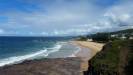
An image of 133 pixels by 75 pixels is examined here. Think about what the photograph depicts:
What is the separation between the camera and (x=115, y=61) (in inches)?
559

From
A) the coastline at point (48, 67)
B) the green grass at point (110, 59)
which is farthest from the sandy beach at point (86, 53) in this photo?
the green grass at point (110, 59)

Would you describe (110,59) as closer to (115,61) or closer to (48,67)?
(115,61)

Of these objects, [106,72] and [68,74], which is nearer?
[106,72]

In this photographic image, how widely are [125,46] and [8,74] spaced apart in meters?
18.8

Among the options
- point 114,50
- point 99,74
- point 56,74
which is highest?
point 114,50

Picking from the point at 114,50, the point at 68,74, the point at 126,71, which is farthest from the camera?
the point at 68,74

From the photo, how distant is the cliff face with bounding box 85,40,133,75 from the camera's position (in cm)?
1345

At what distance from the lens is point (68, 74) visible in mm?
28875

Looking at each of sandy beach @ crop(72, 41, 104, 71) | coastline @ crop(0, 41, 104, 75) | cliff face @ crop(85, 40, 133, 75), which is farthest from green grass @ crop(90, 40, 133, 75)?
sandy beach @ crop(72, 41, 104, 71)

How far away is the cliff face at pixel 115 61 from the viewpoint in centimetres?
1345

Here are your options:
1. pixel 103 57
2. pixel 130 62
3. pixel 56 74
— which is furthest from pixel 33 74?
pixel 130 62

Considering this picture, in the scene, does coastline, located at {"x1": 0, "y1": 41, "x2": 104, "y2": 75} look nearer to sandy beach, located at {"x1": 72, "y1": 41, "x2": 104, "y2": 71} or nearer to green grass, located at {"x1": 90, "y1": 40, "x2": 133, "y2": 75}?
sandy beach, located at {"x1": 72, "y1": 41, "x2": 104, "y2": 71}

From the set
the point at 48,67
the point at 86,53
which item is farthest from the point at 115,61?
the point at 86,53

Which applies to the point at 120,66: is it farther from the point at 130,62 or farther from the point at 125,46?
the point at 125,46
